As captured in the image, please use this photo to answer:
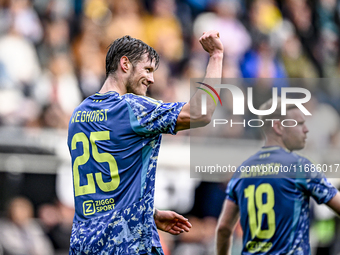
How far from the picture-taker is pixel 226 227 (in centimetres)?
567

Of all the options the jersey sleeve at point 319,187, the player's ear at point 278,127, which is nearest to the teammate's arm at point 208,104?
the jersey sleeve at point 319,187

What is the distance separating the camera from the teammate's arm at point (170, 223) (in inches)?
165

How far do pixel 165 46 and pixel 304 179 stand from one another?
301 inches

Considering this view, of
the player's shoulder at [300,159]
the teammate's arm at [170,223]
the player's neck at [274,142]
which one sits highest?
the player's neck at [274,142]

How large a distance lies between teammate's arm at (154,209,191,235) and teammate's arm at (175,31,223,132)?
782 millimetres

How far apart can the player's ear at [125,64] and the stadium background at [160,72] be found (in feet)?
16.1

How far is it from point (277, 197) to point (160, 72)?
6624 mm

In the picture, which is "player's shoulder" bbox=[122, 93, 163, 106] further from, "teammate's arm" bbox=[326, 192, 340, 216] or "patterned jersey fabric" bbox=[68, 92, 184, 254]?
"teammate's arm" bbox=[326, 192, 340, 216]

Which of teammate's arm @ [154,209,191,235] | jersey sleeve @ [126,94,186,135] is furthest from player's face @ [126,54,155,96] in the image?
teammate's arm @ [154,209,191,235]

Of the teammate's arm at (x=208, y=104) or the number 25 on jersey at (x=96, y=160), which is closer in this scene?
the teammate's arm at (x=208, y=104)

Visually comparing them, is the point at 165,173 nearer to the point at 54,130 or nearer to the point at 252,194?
the point at 54,130

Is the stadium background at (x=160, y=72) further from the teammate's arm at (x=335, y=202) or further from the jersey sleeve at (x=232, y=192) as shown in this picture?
the teammate's arm at (x=335, y=202)

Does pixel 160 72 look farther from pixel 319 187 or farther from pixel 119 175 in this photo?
pixel 119 175

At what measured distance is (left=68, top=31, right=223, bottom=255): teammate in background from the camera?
12.5ft
